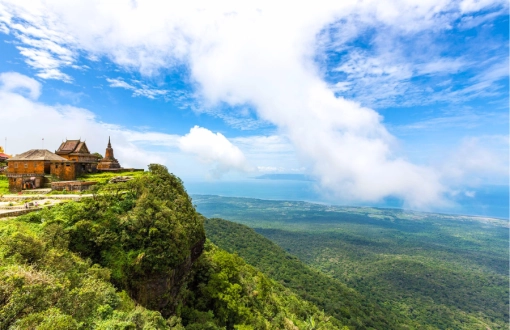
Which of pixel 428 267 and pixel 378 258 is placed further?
pixel 378 258

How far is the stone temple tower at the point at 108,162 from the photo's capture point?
37031mm

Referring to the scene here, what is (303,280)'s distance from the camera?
6119 cm

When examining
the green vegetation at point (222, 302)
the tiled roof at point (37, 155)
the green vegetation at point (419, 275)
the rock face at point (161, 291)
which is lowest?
the green vegetation at point (419, 275)

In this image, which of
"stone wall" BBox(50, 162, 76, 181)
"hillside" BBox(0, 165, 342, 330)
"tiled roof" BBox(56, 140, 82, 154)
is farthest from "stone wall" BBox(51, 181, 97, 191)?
"tiled roof" BBox(56, 140, 82, 154)

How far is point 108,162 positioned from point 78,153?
4.23m

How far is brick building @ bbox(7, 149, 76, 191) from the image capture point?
25.2 m

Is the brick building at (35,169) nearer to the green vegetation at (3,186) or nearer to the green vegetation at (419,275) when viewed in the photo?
the green vegetation at (3,186)

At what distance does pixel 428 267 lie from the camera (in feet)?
300

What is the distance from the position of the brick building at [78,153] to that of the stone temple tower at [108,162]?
1893 millimetres

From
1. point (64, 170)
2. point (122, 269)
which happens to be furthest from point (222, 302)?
point (64, 170)

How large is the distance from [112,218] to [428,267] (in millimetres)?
109658

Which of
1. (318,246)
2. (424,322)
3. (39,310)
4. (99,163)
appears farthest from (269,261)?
(39,310)

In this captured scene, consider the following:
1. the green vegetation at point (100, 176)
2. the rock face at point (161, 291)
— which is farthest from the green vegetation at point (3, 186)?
the rock face at point (161, 291)

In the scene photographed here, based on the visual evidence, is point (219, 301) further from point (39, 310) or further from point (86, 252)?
point (39, 310)
